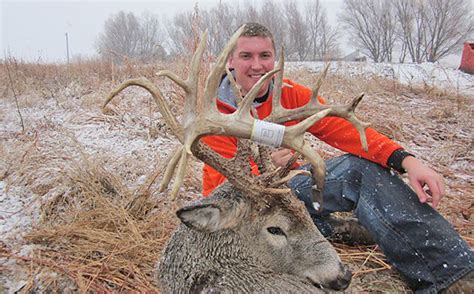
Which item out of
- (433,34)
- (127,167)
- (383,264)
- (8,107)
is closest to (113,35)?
(433,34)

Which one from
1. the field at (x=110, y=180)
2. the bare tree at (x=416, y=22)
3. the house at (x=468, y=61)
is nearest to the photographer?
the field at (x=110, y=180)

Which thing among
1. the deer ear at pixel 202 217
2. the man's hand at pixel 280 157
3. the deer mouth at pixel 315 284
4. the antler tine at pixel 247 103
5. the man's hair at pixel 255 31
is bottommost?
the deer mouth at pixel 315 284

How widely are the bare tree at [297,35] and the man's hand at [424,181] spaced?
2953cm

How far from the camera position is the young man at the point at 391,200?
7.84ft

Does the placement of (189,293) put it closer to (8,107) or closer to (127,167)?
(127,167)

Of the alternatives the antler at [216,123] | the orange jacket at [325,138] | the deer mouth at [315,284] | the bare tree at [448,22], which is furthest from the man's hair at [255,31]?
the bare tree at [448,22]

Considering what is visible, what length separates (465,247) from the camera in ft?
7.84

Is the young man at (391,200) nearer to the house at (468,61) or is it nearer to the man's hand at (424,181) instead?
the man's hand at (424,181)

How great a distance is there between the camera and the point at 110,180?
157 inches

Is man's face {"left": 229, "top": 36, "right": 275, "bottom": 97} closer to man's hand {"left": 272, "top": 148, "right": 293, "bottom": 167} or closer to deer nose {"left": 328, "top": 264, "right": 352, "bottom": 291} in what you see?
man's hand {"left": 272, "top": 148, "right": 293, "bottom": 167}

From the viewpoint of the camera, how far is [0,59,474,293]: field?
2.86 m

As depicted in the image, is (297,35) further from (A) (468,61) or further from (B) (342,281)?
(B) (342,281)

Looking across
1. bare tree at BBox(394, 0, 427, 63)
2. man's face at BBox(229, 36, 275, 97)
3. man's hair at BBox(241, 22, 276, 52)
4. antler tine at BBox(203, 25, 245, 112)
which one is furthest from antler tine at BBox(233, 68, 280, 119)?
bare tree at BBox(394, 0, 427, 63)

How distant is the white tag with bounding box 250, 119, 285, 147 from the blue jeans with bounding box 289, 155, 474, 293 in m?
1.08
